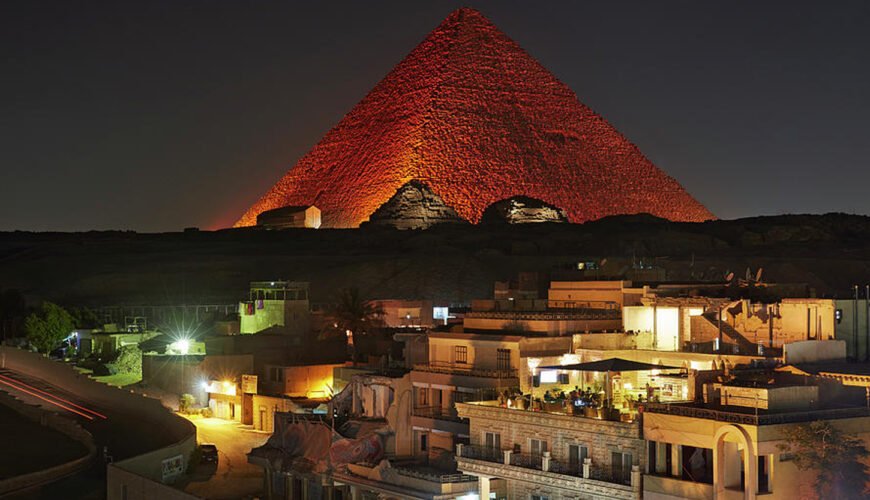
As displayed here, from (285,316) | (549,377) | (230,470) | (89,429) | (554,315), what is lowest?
(230,470)

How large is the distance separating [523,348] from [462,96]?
159 m

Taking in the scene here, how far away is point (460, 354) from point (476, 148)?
146 meters

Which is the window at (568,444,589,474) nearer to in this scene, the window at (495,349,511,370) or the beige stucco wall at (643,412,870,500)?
the beige stucco wall at (643,412,870,500)

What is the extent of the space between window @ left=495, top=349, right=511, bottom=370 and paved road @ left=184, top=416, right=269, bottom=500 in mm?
6917

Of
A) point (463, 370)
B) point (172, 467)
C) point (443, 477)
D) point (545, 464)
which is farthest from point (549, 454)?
point (172, 467)

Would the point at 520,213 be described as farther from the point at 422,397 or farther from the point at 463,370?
the point at 463,370

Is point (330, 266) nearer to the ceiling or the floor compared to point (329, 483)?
nearer to the ceiling

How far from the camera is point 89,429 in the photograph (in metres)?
41.8

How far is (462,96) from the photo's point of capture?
189125mm

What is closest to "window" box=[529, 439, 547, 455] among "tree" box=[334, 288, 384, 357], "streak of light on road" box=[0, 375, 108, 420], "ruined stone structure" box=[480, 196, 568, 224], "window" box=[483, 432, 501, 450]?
"window" box=[483, 432, 501, 450]

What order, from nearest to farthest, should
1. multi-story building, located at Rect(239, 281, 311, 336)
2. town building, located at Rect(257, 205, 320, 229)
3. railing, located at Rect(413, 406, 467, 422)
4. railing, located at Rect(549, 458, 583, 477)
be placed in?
railing, located at Rect(549, 458, 583, 477) < railing, located at Rect(413, 406, 467, 422) < multi-story building, located at Rect(239, 281, 311, 336) < town building, located at Rect(257, 205, 320, 229)

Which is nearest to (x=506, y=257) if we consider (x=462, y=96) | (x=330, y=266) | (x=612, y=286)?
(x=330, y=266)

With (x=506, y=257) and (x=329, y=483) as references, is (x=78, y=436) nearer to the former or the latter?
(x=329, y=483)

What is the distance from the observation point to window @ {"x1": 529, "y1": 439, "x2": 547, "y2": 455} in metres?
25.7
